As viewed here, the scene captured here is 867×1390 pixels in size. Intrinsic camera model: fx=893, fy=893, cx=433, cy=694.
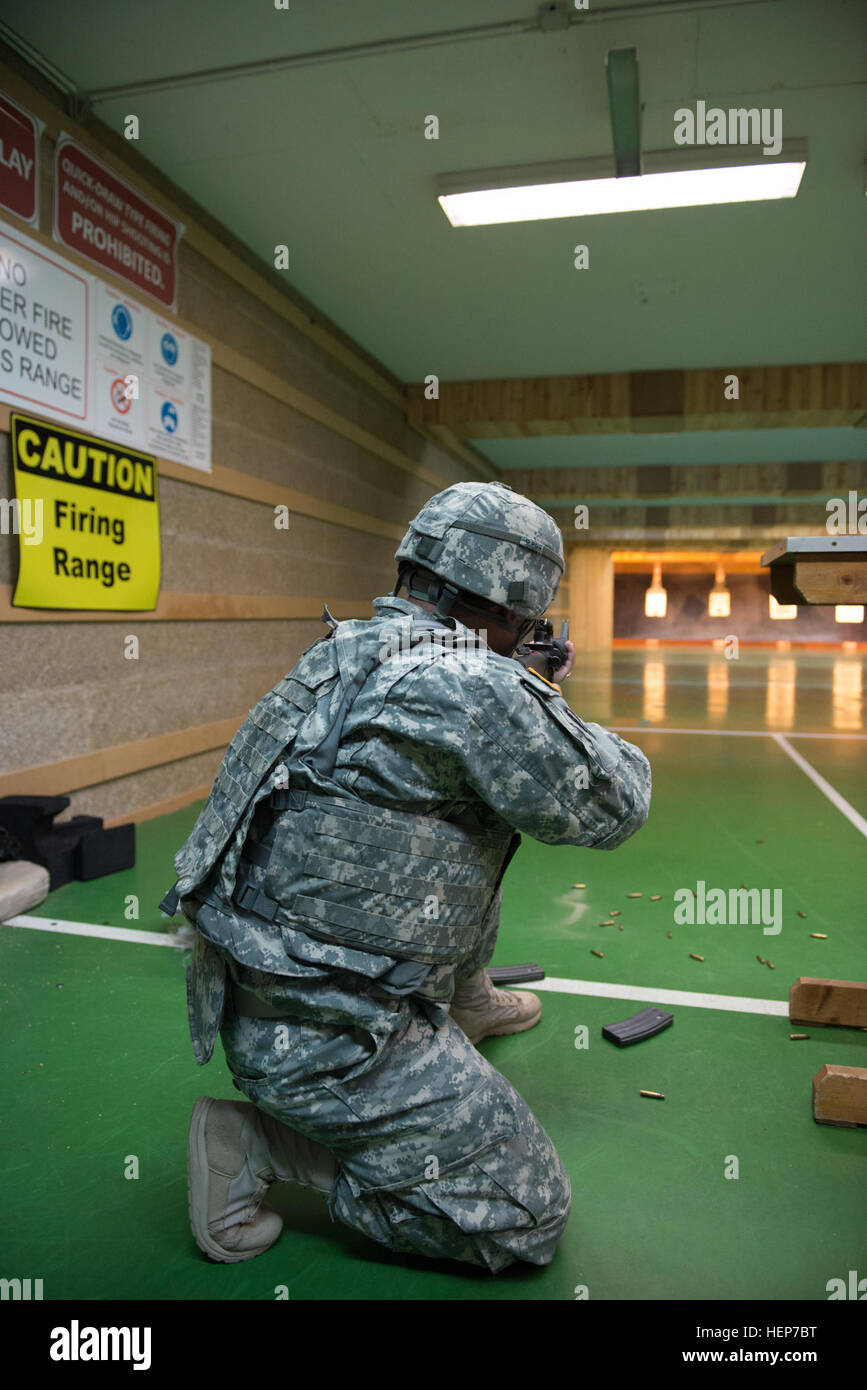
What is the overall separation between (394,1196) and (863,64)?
148 inches

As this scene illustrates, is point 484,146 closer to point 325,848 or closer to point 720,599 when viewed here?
point 325,848

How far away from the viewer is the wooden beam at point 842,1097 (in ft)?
5.82

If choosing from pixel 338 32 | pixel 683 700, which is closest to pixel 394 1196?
pixel 338 32

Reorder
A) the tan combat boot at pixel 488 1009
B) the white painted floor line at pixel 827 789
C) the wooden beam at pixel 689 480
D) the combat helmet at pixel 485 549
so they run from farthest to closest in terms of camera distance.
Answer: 1. the wooden beam at pixel 689 480
2. the white painted floor line at pixel 827 789
3. the tan combat boot at pixel 488 1009
4. the combat helmet at pixel 485 549

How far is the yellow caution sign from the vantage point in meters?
3.15

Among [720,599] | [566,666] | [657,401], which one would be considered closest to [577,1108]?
[566,666]

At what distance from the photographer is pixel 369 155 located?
12.3ft

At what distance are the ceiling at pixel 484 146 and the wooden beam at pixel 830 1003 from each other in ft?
9.63

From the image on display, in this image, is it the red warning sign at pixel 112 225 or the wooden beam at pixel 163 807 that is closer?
the red warning sign at pixel 112 225

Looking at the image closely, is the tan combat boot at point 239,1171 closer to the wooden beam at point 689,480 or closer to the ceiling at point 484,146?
the ceiling at point 484,146

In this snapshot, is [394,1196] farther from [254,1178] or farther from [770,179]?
[770,179]

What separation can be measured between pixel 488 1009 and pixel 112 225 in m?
3.29
